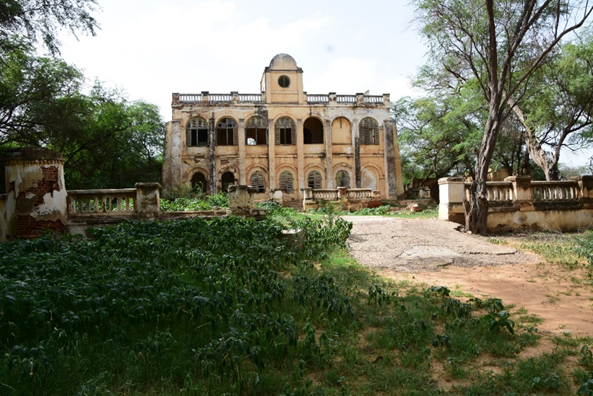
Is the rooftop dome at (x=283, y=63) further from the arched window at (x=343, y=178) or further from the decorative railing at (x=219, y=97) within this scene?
the arched window at (x=343, y=178)

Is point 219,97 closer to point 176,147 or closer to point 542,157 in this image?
point 176,147

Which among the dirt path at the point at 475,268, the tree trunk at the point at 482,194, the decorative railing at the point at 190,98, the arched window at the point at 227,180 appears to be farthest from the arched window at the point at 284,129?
the tree trunk at the point at 482,194

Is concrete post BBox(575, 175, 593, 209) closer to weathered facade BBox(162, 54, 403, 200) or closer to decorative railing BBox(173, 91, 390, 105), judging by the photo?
weathered facade BBox(162, 54, 403, 200)

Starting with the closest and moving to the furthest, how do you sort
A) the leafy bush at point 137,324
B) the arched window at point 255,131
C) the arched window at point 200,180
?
the leafy bush at point 137,324, the arched window at point 200,180, the arched window at point 255,131

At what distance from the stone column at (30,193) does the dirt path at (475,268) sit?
6.32 metres

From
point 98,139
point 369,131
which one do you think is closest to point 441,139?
point 369,131

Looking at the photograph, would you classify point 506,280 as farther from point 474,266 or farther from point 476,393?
point 476,393

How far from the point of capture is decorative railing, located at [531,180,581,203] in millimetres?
11414

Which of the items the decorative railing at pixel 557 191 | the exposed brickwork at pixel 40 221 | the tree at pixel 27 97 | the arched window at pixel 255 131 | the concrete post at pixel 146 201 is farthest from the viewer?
the arched window at pixel 255 131

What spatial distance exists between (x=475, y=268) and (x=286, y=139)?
77.2ft

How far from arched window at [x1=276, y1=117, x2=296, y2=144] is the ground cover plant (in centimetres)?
2443

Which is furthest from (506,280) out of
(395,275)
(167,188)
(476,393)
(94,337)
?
(167,188)

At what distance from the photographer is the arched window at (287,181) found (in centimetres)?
2908

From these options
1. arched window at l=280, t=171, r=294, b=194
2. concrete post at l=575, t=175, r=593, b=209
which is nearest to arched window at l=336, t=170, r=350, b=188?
arched window at l=280, t=171, r=294, b=194
